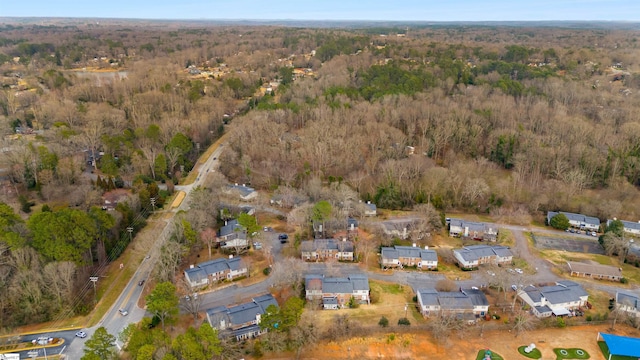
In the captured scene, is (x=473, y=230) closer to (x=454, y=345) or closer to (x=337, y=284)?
(x=454, y=345)

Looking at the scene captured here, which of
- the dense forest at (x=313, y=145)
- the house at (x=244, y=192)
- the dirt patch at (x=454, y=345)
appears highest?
the dense forest at (x=313, y=145)

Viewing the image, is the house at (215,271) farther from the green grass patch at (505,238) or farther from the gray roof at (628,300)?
the gray roof at (628,300)

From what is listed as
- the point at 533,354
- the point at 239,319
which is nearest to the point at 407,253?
the point at 533,354

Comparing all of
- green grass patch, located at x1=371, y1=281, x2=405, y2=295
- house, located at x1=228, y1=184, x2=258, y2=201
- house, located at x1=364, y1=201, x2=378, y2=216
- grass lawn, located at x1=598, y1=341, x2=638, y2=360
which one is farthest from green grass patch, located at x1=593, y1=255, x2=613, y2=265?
house, located at x1=228, y1=184, x2=258, y2=201

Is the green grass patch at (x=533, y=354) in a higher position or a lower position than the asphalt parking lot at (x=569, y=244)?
lower

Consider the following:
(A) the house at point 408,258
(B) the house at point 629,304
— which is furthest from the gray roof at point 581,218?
(A) the house at point 408,258

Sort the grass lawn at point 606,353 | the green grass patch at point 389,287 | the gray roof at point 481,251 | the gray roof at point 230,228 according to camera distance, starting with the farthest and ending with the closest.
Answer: the gray roof at point 230,228 → the gray roof at point 481,251 → the green grass patch at point 389,287 → the grass lawn at point 606,353

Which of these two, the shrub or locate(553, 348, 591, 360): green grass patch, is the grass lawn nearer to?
locate(553, 348, 591, 360): green grass patch
